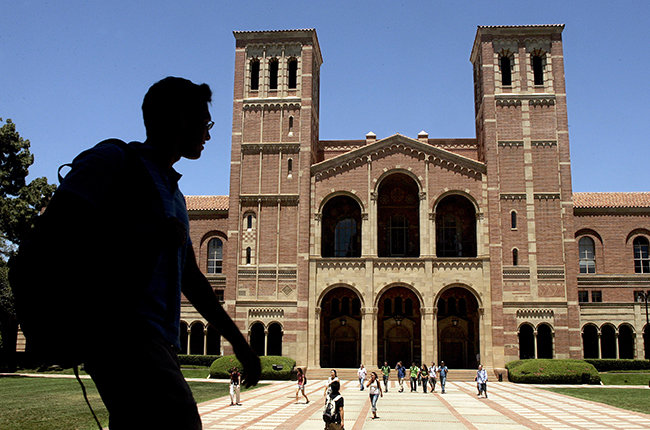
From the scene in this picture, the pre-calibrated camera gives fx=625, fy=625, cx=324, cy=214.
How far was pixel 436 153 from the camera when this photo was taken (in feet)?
144

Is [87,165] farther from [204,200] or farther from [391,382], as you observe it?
[204,200]

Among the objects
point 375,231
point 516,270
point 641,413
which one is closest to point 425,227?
point 375,231

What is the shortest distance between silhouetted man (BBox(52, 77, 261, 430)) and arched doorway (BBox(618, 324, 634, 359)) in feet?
159

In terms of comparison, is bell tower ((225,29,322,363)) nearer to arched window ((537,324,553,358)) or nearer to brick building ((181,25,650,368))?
brick building ((181,25,650,368))

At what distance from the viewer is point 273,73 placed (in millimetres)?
47594

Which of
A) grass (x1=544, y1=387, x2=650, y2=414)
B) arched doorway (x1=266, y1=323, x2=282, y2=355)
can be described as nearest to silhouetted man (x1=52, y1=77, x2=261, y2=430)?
grass (x1=544, y1=387, x2=650, y2=414)

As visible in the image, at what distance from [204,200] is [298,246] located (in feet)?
41.3

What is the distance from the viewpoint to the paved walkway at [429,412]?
18625 mm

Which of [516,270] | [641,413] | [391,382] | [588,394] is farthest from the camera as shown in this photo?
[516,270]

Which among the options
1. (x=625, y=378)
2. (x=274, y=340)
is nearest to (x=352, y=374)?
(x=274, y=340)

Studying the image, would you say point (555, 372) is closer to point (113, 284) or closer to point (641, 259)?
point (641, 259)

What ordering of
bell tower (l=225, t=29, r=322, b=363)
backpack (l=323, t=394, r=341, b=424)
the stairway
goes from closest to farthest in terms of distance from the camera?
backpack (l=323, t=394, r=341, b=424), the stairway, bell tower (l=225, t=29, r=322, b=363)

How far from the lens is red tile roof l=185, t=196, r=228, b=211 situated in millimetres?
50688

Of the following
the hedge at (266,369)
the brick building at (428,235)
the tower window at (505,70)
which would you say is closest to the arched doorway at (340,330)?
the brick building at (428,235)
